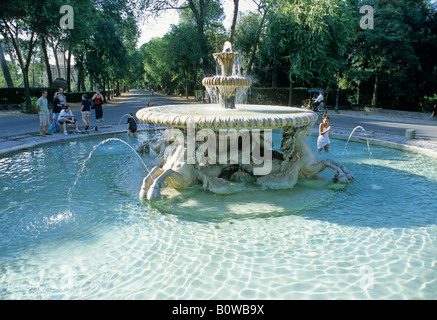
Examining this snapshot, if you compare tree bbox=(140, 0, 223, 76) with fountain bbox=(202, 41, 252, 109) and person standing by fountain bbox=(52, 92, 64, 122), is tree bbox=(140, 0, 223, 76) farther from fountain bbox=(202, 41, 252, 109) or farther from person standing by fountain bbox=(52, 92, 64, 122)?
fountain bbox=(202, 41, 252, 109)

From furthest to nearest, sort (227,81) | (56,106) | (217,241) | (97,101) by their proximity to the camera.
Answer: (97,101), (56,106), (227,81), (217,241)

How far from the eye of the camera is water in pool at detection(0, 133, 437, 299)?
3.52 metres

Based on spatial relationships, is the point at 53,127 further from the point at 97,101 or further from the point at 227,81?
the point at 227,81

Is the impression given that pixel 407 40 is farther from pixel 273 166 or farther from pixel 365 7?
pixel 273 166

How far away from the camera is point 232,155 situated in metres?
6.88

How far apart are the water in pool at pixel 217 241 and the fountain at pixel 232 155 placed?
300mm

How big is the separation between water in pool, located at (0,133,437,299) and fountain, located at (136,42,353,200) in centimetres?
30

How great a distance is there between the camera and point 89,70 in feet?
108

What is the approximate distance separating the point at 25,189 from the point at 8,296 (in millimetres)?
3682

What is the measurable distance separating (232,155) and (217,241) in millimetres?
2705

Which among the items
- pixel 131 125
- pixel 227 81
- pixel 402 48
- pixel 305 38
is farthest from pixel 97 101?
pixel 402 48

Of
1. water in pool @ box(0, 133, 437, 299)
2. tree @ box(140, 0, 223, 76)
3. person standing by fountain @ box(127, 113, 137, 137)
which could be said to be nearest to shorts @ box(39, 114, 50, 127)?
person standing by fountain @ box(127, 113, 137, 137)

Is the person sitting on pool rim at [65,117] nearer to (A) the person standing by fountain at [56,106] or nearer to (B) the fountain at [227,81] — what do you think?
(A) the person standing by fountain at [56,106]

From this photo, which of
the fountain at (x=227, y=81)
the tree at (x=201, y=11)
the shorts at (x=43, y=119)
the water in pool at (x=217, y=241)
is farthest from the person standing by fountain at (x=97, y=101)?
the tree at (x=201, y=11)
